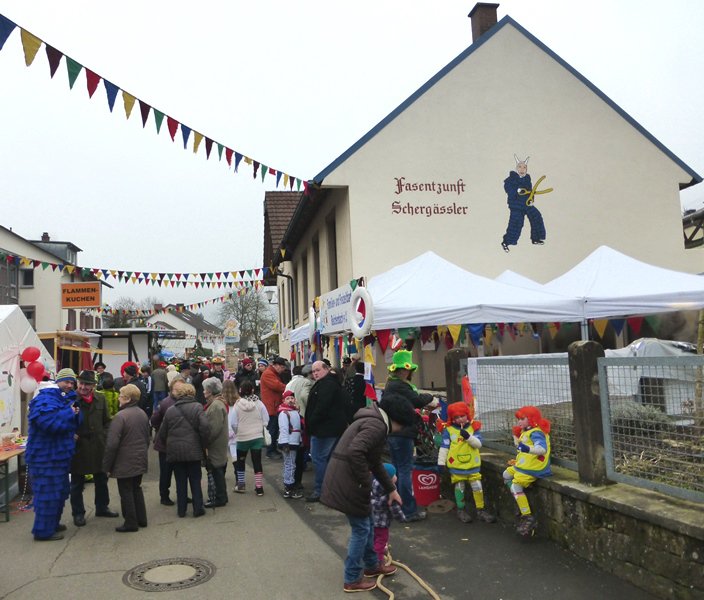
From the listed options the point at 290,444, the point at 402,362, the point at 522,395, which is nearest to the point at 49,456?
the point at 290,444

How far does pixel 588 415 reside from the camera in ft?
17.0

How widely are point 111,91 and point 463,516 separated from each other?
669 centimetres

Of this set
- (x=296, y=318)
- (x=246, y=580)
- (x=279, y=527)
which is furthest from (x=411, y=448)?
(x=296, y=318)

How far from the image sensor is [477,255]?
14.1 m

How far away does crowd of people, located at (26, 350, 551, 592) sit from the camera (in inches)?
183

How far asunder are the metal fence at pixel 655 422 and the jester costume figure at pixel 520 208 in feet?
31.4

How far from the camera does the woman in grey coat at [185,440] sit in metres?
7.00

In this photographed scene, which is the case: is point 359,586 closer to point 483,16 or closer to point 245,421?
point 245,421

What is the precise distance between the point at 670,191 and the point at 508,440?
36.3 feet

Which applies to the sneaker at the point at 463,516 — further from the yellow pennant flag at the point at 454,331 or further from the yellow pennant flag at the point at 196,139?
the yellow pennant flag at the point at 196,139

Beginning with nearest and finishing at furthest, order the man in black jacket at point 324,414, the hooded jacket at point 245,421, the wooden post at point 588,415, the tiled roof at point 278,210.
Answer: the wooden post at point 588,415, the man in black jacket at point 324,414, the hooded jacket at point 245,421, the tiled roof at point 278,210

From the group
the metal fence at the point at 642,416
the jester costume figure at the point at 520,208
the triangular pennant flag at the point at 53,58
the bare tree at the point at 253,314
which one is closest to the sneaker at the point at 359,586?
the metal fence at the point at 642,416

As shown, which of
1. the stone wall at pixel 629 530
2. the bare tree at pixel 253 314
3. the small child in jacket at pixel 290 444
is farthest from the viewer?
the bare tree at pixel 253 314

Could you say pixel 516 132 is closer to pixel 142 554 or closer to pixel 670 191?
pixel 670 191
